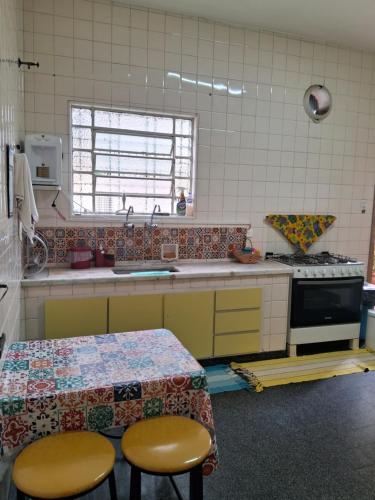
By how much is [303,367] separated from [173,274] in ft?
4.68

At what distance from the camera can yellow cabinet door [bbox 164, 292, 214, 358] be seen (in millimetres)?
3156

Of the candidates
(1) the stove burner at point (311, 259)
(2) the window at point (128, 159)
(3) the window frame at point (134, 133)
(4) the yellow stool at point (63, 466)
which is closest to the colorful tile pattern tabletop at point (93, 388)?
(4) the yellow stool at point (63, 466)

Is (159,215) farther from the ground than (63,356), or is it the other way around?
(159,215)

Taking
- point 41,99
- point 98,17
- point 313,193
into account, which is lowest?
point 313,193

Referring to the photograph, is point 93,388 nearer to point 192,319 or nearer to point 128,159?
point 192,319

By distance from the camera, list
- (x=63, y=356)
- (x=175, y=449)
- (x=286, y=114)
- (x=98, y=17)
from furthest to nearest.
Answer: (x=286, y=114) → (x=98, y=17) → (x=63, y=356) → (x=175, y=449)

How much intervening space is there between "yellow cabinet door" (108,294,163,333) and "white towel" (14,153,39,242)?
0.88 meters

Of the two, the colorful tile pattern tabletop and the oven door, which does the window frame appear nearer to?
the oven door

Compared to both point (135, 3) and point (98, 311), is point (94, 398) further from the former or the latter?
point (135, 3)

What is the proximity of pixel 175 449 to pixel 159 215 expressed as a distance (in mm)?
2441

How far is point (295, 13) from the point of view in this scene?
3297 mm

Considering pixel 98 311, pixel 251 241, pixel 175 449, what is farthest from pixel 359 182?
pixel 175 449

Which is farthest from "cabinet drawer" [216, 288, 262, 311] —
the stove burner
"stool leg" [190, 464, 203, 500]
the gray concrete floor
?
"stool leg" [190, 464, 203, 500]

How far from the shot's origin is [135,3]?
10.6 ft
